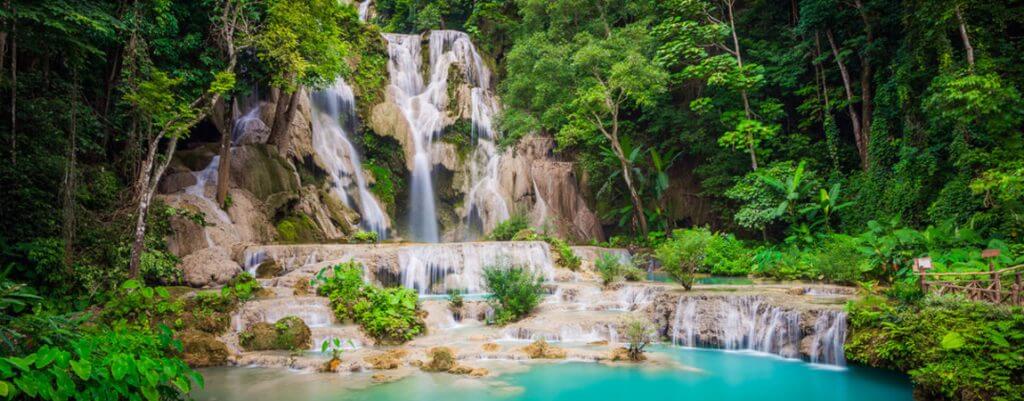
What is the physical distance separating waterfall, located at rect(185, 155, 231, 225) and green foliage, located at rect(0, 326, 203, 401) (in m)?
11.2

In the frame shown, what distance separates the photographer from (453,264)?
1383 cm

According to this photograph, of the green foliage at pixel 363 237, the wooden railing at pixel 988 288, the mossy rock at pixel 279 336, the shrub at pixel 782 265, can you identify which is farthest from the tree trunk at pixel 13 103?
the shrub at pixel 782 265

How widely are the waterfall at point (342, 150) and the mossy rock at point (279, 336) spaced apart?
422 inches

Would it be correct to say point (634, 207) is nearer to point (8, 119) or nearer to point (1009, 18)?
point (1009, 18)

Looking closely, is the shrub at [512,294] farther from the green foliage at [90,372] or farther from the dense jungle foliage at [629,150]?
the green foliage at [90,372]

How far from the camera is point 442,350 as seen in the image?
24.3 feet

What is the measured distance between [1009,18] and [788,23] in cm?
913

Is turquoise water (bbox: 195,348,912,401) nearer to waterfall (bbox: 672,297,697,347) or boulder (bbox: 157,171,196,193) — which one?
waterfall (bbox: 672,297,697,347)

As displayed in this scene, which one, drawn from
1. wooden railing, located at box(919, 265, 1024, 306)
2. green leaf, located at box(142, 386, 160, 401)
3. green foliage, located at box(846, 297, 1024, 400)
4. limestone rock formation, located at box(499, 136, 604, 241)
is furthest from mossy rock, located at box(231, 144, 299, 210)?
wooden railing, located at box(919, 265, 1024, 306)

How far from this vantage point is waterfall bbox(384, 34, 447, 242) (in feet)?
71.3

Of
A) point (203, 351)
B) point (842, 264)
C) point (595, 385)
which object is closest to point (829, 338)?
point (595, 385)

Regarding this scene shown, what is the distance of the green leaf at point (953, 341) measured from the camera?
5.15m

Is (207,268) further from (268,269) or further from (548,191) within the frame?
(548,191)

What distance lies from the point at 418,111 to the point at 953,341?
804 inches
